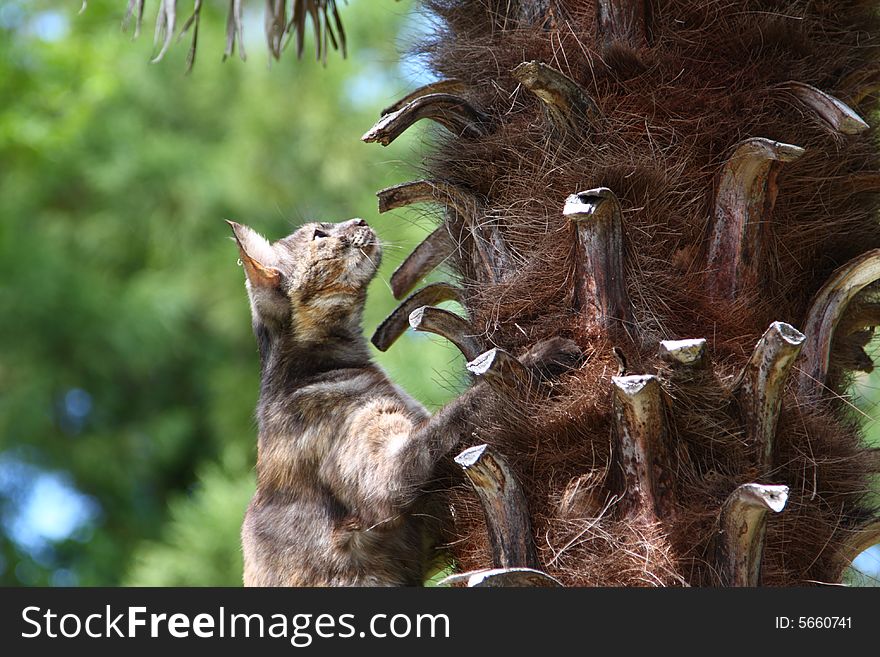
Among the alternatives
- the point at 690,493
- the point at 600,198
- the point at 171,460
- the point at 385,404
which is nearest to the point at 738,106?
the point at 600,198

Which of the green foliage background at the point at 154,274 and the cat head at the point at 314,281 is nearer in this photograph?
the cat head at the point at 314,281

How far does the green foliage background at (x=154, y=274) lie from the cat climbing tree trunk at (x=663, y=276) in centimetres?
731

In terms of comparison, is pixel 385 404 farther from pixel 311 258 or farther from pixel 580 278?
pixel 580 278

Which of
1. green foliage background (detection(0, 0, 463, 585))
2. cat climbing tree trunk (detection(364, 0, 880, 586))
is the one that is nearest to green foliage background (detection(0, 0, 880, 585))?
green foliage background (detection(0, 0, 463, 585))

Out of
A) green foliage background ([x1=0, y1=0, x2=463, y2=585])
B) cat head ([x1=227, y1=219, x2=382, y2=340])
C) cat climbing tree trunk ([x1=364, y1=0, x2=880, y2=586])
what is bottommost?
cat climbing tree trunk ([x1=364, y1=0, x2=880, y2=586])

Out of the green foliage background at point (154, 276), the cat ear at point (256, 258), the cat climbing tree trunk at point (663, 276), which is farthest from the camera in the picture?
Answer: the green foliage background at point (154, 276)

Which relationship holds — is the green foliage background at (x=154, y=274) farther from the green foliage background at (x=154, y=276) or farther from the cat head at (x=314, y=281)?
the cat head at (x=314, y=281)

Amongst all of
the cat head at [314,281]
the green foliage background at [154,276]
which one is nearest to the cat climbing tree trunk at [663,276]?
the cat head at [314,281]

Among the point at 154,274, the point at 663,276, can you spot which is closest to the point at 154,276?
the point at 154,274

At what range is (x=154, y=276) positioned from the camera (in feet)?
45.9

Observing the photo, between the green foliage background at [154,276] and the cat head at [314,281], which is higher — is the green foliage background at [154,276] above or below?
above

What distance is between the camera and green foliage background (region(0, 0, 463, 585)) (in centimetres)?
1221

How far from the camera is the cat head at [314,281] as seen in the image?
4.27 meters

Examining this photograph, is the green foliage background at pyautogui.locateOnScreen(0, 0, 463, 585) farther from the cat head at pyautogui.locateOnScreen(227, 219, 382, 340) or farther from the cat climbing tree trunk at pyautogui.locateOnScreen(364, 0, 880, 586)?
the cat climbing tree trunk at pyautogui.locateOnScreen(364, 0, 880, 586)
